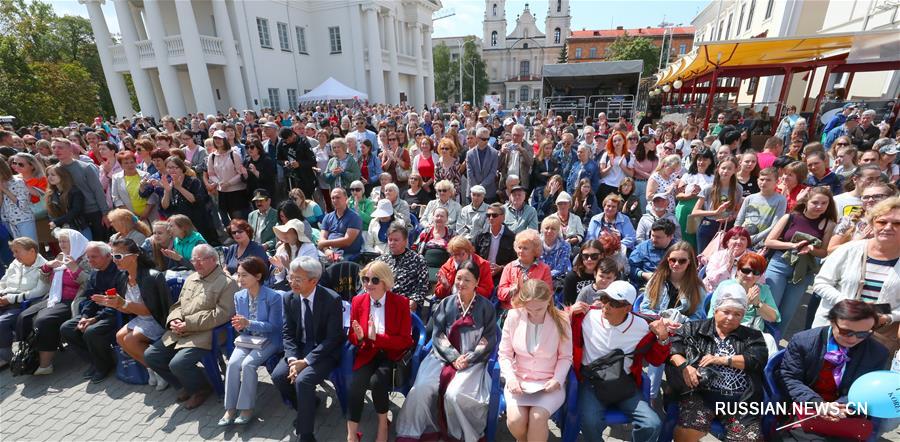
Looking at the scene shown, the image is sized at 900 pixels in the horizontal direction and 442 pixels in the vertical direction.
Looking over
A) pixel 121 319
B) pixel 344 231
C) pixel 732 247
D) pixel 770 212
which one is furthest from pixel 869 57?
pixel 121 319

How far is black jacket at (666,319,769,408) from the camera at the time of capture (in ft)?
8.14

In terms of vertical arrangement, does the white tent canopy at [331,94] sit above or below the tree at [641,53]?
below

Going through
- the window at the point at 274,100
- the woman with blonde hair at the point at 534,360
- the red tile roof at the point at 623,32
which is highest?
the red tile roof at the point at 623,32

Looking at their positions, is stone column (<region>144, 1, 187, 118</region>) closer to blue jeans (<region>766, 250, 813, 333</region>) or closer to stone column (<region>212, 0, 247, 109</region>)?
stone column (<region>212, 0, 247, 109</region>)

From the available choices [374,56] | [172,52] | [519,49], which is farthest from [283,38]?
[519,49]

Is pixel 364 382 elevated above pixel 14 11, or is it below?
below

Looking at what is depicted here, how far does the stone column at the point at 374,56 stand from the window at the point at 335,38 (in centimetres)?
221

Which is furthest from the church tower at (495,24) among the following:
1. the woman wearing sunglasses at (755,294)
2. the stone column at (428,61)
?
the woman wearing sunglasses at (755,294)

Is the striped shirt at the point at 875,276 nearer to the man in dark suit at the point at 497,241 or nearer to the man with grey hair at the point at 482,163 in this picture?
the man in dark suit at the point at 497,241

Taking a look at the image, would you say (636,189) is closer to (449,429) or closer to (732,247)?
(732,247)

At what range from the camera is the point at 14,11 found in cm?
2211

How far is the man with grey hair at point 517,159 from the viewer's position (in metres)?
6.31

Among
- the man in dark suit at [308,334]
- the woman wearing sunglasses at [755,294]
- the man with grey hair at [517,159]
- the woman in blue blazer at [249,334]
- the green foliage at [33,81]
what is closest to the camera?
the woman wearing sunglasses at [755,294]

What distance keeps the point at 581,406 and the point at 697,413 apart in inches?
29.6
